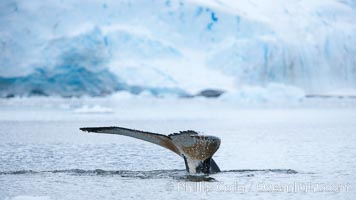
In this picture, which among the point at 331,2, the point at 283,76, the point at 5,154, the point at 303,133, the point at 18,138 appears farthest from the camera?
the point at 331,2

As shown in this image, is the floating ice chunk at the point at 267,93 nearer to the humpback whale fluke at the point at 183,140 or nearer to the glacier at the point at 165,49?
the glacier at the point at 165,49

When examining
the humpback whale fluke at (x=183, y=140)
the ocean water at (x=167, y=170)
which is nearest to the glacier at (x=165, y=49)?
the ocean water at (x=167, y=170)

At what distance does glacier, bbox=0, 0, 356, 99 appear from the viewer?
36656 mm

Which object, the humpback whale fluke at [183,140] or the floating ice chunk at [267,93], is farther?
the floating ice chunk at [267,93]

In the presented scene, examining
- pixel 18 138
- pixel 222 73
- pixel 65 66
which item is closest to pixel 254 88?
pixel 222 73

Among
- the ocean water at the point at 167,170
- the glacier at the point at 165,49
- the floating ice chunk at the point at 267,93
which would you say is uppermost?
the glacier at the point at 165,49

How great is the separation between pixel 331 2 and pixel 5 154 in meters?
35.3

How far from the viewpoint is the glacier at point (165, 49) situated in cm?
3666

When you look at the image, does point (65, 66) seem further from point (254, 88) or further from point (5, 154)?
point (5, 154)

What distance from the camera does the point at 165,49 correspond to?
126 feet

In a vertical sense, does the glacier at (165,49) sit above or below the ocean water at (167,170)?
above

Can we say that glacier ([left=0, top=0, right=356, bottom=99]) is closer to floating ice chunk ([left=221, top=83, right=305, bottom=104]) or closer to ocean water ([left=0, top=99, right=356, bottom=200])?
floating ice chunk ([left=221, top=83, right=305, bottom=104])

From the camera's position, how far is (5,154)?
13.6 meters

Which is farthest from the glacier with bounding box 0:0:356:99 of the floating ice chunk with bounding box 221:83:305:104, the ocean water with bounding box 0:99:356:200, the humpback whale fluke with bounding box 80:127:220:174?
the humpback whale fluke with bounding box 80:127:220:174
